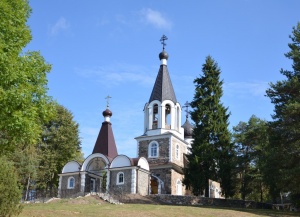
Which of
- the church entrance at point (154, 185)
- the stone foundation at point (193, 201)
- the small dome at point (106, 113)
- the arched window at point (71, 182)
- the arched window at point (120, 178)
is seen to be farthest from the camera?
the small dome at point (106, 113)

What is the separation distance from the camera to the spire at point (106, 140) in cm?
3556

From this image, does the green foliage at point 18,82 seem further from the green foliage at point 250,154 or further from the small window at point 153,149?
the green foliage at point 250,154

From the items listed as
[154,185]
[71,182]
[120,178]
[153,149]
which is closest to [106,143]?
[153,149]

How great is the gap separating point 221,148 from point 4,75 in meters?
21.5

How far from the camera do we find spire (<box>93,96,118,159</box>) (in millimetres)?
35562

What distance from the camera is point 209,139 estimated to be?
3114 cm

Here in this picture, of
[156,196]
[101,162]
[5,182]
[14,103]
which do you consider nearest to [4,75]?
[14,103]

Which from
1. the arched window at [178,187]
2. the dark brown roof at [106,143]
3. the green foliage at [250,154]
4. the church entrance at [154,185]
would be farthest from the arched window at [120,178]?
the green foliage at [250,154]

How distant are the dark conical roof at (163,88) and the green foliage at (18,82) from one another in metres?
22.4

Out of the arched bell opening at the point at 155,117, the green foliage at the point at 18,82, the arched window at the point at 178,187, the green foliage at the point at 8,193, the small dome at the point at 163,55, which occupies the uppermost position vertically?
the small dome at the point at 163,55

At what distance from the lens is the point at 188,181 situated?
3048 centimetres

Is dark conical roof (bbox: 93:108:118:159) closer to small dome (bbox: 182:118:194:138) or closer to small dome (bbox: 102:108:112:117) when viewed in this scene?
small dome (bbox: 102:108:112:117)

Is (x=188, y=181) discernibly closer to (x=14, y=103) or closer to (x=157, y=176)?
(x=157, y=176)

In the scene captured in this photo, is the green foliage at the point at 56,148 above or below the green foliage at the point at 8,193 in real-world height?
above
